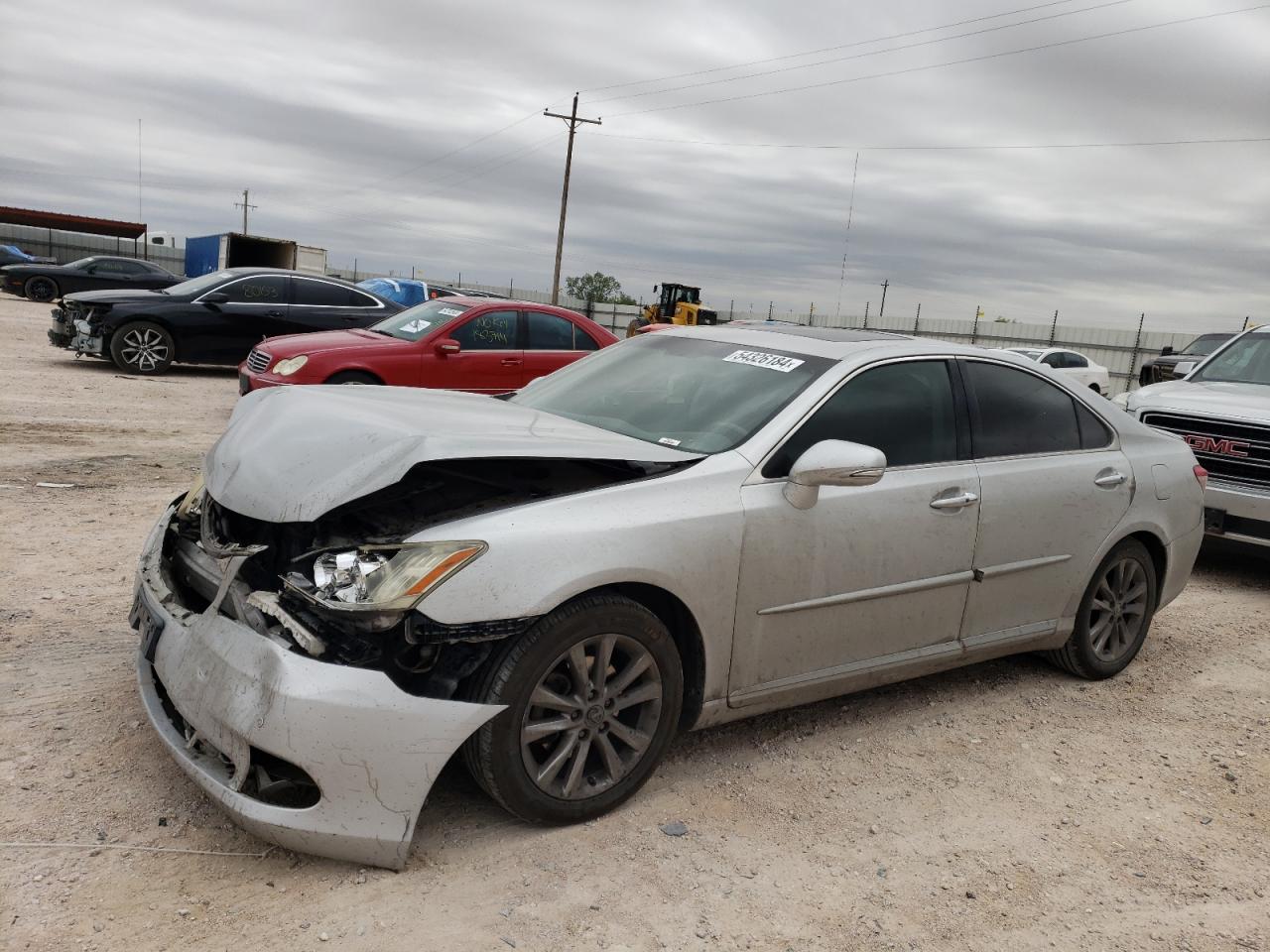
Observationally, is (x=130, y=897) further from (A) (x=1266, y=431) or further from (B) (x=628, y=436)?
(A) (x=1266, y=431)

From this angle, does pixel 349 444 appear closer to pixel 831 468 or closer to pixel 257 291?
pixel 831 468

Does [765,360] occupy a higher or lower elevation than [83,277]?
higher

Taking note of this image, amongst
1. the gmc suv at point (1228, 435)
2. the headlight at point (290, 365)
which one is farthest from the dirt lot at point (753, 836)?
the headlight at point (290, 365)

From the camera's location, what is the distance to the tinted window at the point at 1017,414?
14.0ft

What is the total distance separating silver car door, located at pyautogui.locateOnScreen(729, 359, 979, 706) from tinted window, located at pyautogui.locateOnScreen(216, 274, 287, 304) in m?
11.5

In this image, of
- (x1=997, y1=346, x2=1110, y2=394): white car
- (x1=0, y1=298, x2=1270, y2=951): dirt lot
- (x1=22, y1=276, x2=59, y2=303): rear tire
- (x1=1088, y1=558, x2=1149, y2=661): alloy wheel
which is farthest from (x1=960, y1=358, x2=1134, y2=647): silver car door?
(x1=22, y1=276, x2=59, y2=303): rear tire

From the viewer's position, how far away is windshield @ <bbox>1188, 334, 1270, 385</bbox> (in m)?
7.99

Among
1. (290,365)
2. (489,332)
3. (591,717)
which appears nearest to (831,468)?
(591,717)

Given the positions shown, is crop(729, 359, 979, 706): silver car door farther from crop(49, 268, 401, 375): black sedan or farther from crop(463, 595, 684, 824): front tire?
crop(49, 268, 401, 375): black sedan

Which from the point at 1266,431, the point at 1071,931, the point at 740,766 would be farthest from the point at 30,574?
the point at 1266,431

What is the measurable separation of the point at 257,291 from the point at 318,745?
12302 mm

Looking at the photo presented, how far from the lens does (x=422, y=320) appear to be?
10727 mm

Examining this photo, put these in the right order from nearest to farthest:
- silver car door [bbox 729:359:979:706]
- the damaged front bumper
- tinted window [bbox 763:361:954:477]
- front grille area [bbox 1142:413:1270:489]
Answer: the damaged front bumper
silver car door [bbox 729:359:979:706]
tinted window [bbox 763:361:954:477]
front grille area [bbox 1142:413:1270:489]

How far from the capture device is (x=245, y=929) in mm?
2545
